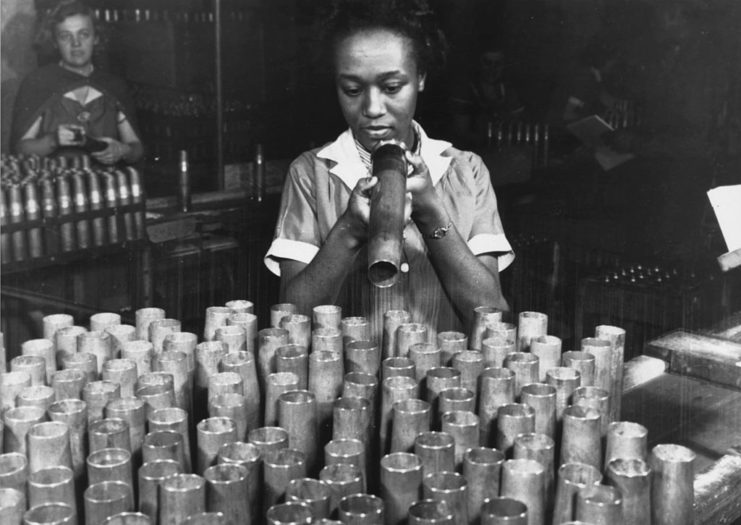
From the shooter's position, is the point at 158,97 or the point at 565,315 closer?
the point at 565,315

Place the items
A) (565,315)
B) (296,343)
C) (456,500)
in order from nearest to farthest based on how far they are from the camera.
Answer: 1. (456,500)
2. (296,343)
3. (565,315)

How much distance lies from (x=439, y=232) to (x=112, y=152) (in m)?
3.24

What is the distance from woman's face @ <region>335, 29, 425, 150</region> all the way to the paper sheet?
80cm

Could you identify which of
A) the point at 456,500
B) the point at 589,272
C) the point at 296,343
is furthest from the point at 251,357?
the point at 589,272

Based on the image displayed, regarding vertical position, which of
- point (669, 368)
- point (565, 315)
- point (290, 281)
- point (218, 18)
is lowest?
point (565, 315)

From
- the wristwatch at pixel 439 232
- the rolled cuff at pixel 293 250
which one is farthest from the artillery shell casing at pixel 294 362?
the rolled cuff at pixel 293 250

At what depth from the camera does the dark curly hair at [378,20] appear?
234 centimetres

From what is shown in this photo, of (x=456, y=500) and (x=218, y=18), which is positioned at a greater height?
(x=218, y=18)

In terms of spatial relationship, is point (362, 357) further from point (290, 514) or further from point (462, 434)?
point (290, 514)

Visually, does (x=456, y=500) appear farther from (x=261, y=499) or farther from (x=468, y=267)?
(x=468, y=267)

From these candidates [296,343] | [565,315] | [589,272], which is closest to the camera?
[296,343]

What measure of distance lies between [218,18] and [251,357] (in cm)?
534

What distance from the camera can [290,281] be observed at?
94.2 inches

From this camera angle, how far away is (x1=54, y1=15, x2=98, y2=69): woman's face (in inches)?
191
